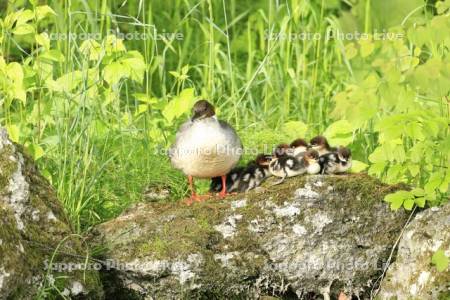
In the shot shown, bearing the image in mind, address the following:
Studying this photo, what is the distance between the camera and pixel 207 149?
741cm

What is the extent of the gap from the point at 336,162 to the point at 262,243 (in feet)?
2.75

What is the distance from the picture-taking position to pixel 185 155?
749 centimetres

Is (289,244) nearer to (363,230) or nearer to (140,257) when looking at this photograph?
(363,230)

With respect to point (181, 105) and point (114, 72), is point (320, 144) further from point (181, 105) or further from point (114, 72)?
point (114, 72)

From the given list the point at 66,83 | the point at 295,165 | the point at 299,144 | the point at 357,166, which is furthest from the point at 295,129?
the point at 66,83

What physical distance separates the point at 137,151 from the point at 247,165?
2.69 ft

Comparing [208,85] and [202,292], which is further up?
[208,85]

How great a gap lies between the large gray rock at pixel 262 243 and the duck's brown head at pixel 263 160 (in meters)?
0.35

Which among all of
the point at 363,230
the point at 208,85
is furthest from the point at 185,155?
the point at 208,85

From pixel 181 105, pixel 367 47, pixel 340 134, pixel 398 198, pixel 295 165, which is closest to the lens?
pixel 367 47

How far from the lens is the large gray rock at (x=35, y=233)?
6316 millimetres

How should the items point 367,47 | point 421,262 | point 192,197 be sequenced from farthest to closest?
point 192,197
point 421,262
point 367,47

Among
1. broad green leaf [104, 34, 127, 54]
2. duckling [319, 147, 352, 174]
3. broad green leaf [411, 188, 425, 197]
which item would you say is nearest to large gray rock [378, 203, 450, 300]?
broad green leaf [411, 188, 425, 197]

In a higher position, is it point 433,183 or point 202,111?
point 202,111
